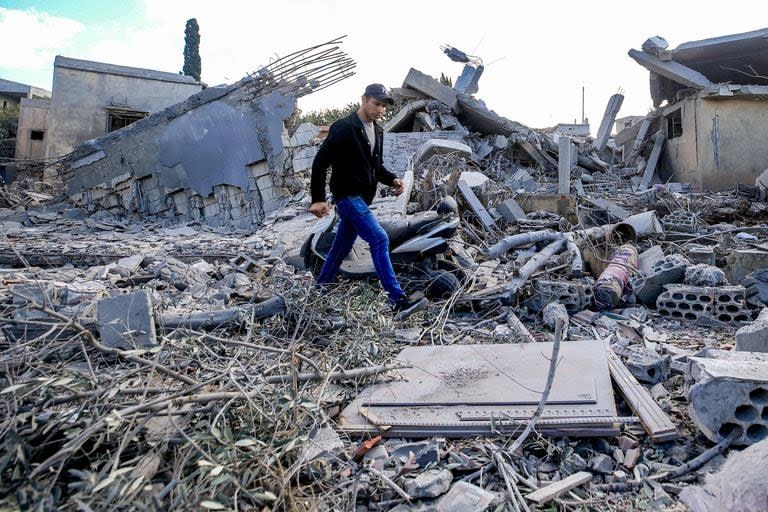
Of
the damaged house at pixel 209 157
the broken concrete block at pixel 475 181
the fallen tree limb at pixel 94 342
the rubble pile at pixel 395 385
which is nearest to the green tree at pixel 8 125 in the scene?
the damaged house at pixel 209 157

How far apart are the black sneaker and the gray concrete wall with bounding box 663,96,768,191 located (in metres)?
11.0

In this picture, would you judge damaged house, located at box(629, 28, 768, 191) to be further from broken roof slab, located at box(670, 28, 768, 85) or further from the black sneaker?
the black sneaker

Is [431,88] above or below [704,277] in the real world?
above

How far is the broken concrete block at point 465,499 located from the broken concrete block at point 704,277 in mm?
3586

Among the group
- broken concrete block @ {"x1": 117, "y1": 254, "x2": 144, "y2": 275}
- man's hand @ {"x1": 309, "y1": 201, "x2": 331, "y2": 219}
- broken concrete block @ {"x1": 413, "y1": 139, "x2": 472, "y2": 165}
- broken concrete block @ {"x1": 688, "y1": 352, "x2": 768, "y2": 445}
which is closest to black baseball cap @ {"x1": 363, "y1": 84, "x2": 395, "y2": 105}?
man's hand @ {"x1": 309, "y1": 201, "x2": 331, "y2": 219}

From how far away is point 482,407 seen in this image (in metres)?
2.38

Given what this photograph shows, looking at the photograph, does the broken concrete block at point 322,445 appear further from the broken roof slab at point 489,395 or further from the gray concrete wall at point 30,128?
the gray concrete wall at point 30,128

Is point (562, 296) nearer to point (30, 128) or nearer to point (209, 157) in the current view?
point (209, 157)

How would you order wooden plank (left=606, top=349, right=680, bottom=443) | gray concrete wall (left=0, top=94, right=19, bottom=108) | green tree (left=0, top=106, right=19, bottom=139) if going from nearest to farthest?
wooden plank (left=606, top=349, right=680, bottom=443), green tree (left=0, top=106, right=19, bottom=139), gray concrete wall (left=0, top=94, right=19, bottom=108)

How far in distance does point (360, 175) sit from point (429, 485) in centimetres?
259

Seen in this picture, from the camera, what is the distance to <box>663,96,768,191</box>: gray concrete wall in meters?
11.7

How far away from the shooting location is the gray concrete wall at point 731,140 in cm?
1169

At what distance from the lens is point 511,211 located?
7.90 meters

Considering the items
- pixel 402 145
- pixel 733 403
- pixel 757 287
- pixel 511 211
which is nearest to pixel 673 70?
pixel 402 145
